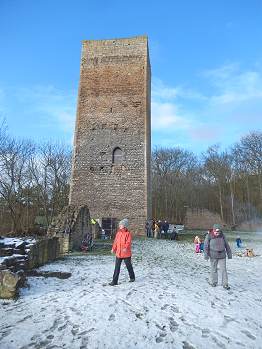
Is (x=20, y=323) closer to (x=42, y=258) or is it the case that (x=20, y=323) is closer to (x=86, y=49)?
(x=42, y=258)

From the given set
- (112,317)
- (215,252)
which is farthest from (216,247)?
(112,317)

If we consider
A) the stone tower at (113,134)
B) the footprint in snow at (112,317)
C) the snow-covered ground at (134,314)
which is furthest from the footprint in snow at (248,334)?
the stone tower at (113,134)

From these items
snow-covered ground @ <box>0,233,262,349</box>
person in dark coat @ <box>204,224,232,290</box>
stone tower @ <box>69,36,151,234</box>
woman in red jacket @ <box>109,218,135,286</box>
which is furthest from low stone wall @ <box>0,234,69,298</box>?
stone tower @ <box>69,36,151,234</box>

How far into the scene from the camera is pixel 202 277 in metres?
9.12

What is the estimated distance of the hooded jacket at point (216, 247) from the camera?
824 centimetres

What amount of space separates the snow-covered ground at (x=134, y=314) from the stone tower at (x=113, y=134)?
1581cm

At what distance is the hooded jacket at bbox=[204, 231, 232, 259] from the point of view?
8.24 metres

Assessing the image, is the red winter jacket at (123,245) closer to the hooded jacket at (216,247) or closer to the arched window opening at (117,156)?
the hooded jacket at (216,247)

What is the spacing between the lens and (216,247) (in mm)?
8281

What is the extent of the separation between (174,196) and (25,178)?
24779mm

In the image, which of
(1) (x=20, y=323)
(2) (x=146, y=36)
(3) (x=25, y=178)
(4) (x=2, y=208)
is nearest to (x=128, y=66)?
(2) (x=146, y=36)

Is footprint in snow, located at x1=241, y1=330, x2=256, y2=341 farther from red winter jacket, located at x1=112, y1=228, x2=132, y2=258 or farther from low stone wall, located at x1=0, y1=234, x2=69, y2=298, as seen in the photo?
low stone wall, located at x1=0, y1=234, x2=69, y2=298

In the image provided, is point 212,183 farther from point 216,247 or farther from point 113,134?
point 216,247

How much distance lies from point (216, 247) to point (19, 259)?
16.3ft
